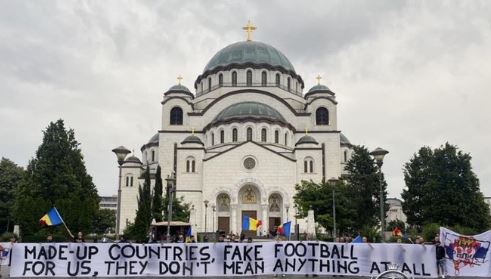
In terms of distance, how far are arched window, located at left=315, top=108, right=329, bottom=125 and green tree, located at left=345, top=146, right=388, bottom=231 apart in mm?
15411

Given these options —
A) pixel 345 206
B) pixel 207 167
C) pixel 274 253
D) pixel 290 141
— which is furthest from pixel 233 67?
pixel 274 253

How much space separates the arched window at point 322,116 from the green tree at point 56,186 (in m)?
26.0

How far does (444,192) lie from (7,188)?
1621 inches

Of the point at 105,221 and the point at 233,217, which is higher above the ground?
the point at 233,217

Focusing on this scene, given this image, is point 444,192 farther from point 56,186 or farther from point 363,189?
point 56,186

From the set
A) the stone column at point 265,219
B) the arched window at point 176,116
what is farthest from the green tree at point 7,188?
the stone column at point 265,219

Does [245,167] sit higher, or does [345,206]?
[245,167]

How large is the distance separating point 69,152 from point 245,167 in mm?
16092

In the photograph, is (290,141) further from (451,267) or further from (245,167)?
(451,267)

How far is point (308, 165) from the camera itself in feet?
163

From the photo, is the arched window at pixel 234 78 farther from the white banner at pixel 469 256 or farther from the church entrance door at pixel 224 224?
the white banner at pixel 469 256

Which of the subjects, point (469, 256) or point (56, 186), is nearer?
point (469, 256)

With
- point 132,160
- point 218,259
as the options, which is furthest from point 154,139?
point 218,259

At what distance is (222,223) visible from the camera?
4756 centimetres
